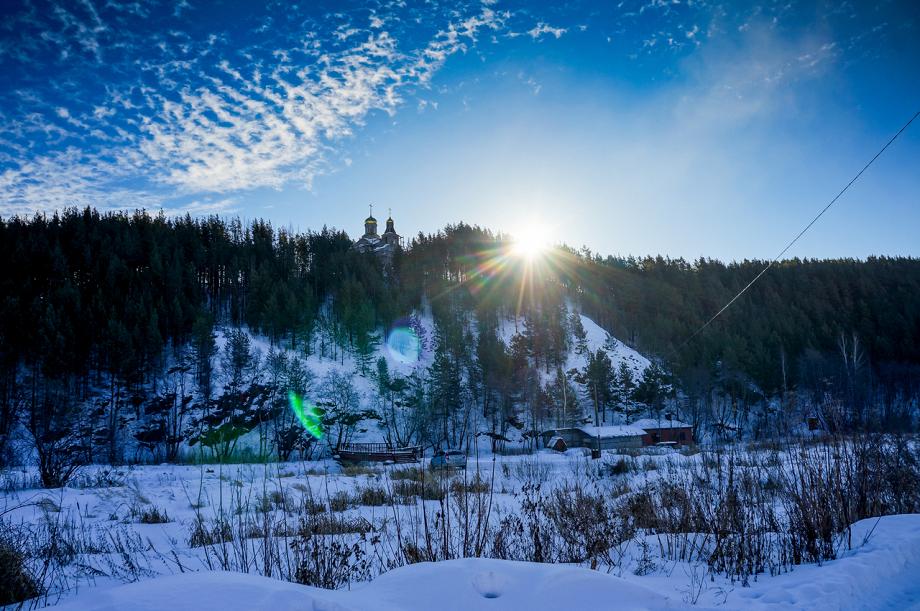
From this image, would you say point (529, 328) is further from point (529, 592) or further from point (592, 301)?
point (529, 592)

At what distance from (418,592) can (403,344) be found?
62631 mm

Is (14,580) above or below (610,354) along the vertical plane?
below

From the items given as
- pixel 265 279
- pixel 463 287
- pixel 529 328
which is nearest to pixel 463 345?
pixel 529 328

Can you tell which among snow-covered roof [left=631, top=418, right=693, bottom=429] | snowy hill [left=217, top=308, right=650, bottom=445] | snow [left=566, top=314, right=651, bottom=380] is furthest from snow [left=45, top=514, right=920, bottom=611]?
snow [left=566, top=314, right=651, bottom=380]

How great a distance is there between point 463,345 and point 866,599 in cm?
5681

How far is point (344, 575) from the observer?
174 inches

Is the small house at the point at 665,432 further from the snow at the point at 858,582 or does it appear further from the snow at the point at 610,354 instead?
the snow at the point at 858,582

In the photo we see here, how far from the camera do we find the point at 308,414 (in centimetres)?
4559

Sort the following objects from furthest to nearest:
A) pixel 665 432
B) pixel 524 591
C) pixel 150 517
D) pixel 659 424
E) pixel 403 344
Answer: pixel 403 344 → pixel 659 424 → pixel 665 432 → pixel 150 517 → pixel 524 591

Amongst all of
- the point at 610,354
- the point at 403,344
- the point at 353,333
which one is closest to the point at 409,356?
the point at 403,344

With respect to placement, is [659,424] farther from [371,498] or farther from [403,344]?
Answer: [371,498]

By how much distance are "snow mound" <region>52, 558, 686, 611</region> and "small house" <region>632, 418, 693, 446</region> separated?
4945cm

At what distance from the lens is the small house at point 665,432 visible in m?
48.5

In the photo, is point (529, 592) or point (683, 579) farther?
point (683, 579)
